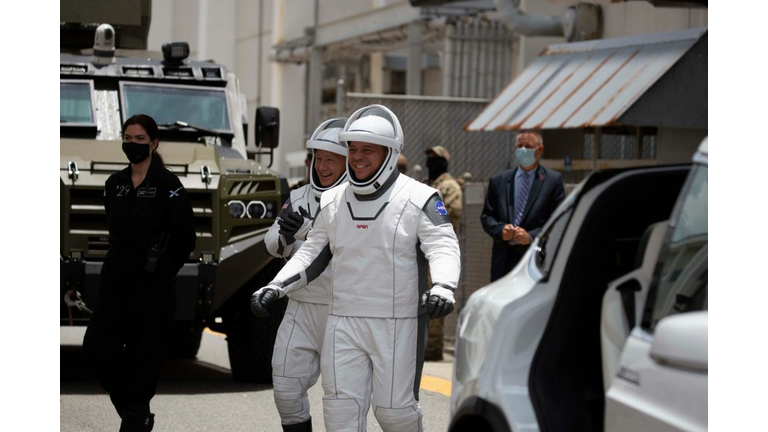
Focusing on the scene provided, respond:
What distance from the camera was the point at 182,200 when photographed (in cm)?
744

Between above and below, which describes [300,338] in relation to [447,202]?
below

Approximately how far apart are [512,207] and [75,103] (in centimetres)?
375

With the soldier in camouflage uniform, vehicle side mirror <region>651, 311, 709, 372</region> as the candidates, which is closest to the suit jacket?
the soldier in camouflage uniform

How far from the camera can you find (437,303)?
18.3 feet

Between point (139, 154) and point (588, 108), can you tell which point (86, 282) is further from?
point (588, 108)

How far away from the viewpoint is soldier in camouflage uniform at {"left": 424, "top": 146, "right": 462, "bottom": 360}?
36.4 ft

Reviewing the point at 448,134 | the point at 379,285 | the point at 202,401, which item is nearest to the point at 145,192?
the point at 379,285

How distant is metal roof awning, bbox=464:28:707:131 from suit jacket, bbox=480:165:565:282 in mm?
3592

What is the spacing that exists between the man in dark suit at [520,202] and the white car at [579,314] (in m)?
4.26

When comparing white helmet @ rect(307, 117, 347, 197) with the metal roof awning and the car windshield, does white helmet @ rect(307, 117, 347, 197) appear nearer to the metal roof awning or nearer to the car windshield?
the car windshield

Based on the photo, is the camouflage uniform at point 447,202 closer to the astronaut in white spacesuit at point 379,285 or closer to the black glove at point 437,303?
the astronaut in white spacesuit at point 379,285

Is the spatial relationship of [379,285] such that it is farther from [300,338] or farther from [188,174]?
[188,174]
